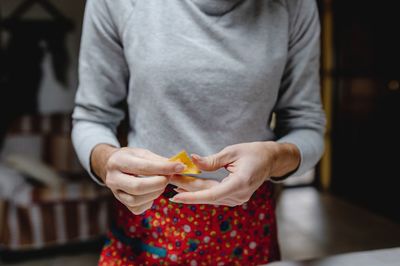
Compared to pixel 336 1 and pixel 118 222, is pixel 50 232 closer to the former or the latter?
pixel 118 222

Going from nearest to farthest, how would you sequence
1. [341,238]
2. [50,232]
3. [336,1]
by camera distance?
[50,232], [341,238], [336,1]

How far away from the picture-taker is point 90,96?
0.85 metres

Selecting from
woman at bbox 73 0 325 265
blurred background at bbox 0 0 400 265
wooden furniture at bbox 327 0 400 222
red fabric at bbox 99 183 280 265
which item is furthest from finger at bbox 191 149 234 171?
wooden furniture at bbox 327 0 400 222

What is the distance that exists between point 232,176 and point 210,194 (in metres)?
0.05

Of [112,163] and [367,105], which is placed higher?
[112,163]

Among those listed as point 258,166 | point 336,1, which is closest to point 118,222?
point 258,166

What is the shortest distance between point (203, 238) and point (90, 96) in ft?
1.13

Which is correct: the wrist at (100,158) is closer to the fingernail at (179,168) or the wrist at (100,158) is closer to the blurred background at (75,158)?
the fingernail at (179,168)

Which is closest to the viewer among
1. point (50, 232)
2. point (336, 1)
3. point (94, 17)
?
point (94, 17)

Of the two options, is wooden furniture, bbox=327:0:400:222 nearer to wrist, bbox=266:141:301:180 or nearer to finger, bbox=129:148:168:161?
wrist, bbox=266:141:301:180

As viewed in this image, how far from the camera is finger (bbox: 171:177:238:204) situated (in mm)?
611

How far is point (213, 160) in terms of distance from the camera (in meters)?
0.64

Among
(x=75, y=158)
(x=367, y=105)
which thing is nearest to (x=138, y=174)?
(x=75, y=158)

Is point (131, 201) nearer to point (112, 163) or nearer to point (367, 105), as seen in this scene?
point (112, 163)
